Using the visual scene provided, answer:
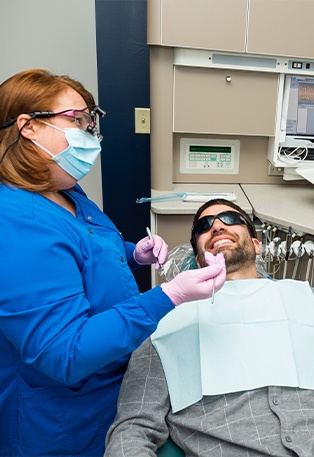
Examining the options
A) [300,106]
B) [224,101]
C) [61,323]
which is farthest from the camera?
[300,106]

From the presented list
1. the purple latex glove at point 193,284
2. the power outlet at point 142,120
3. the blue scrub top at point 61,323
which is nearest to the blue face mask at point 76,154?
the blue scrub top at point 61,323

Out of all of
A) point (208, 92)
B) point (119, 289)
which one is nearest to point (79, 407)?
point (119, 289)

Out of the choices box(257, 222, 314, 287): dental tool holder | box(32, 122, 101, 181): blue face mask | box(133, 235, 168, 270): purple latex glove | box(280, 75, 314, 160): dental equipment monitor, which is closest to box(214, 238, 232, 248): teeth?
box(133, 235, 168, 270): purple latex glove

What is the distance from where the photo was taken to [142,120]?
2.09 metres

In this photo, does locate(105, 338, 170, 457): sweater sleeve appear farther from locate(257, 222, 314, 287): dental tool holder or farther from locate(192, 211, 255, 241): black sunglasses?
locate(257, 222, 314, 287): dental tool holder

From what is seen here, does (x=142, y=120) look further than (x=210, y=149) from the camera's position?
Yes

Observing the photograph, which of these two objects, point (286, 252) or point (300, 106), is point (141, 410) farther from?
point (300, 106)

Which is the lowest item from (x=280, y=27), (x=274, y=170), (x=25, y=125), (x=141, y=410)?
(x=141, y=410)

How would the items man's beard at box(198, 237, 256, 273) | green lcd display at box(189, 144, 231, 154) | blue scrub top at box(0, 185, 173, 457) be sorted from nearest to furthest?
blue scrub top at box(0, 185, 173, 457) < man's beard at box(198, 237, 256, 273) < green lcd display at box(189, 144, 231, 154)

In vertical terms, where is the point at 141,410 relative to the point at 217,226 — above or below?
below

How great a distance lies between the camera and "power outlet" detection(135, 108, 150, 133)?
208cm

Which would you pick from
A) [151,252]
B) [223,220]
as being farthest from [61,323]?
[223,220]

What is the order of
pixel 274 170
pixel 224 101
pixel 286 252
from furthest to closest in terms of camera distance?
pixel 274 170
pixel 224 101
pixel 286 252

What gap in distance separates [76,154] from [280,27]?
1.25m
